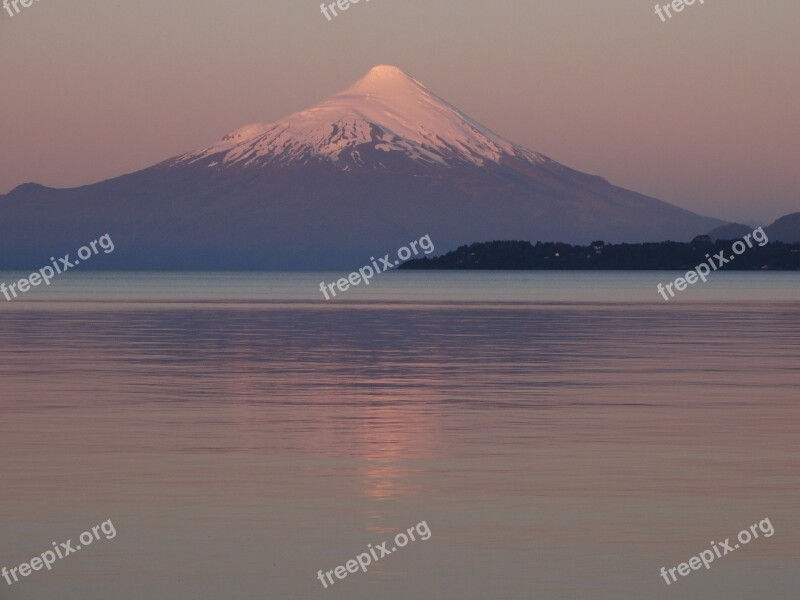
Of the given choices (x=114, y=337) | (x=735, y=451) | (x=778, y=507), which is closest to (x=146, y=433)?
(x=735, y=451)

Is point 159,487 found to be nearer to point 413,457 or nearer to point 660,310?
point 413,457

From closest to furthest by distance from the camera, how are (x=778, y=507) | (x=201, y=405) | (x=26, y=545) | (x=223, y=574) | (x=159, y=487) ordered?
(x=223, y=574), (x=26, y=545), (x=778, y=507), (x=159, y=487), (x=201, y=405)

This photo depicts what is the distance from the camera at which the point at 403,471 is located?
21.6m

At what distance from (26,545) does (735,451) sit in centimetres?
1079

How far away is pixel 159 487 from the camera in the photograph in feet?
66.4

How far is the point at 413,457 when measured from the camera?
2300 centimetres

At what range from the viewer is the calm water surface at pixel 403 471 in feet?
51.7

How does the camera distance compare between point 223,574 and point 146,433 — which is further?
point 146,433

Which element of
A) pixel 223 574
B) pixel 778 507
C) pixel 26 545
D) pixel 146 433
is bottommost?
pixel 778 507

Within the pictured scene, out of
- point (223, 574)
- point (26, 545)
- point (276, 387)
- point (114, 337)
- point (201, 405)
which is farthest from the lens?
point (114, 337)

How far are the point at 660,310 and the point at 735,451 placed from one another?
63790 millimetres

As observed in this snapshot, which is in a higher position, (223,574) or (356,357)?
(356,357)

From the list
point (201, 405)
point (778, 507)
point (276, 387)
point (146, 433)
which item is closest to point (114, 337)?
point (276, 387)

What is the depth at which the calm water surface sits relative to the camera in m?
15.8
